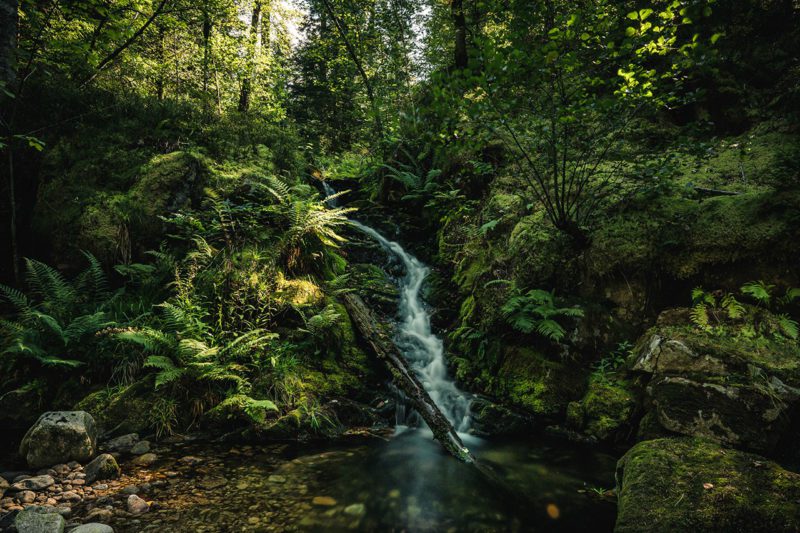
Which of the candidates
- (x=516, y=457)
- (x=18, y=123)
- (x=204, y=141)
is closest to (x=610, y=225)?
(x=516, y=457)

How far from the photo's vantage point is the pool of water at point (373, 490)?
2715mm

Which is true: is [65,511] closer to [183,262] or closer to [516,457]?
[183,262]

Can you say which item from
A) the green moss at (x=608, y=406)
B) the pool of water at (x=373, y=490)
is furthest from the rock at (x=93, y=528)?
the green moss at (x=608, y=406)

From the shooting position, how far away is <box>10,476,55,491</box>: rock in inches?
107

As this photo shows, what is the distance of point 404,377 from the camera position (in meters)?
4.66

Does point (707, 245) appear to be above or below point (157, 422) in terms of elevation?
above

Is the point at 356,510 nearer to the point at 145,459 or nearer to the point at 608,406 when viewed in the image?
the point at 145,459

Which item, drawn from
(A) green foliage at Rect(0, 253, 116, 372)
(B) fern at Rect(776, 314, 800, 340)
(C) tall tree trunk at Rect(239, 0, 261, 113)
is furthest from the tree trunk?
(B) fern at Rect(776, 314, 800, 340)

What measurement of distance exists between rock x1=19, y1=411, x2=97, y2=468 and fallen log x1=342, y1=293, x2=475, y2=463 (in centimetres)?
326

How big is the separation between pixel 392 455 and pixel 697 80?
8387 millimetres

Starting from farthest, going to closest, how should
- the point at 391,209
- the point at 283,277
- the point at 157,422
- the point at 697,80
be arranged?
the point at 391,209, the point at 697,80, the point at 283,277, the point at 157,422

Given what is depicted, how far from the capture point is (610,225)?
5.06 metres

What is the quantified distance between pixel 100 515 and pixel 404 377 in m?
3.13

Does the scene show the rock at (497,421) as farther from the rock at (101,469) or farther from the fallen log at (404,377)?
the rock at (101,469)
